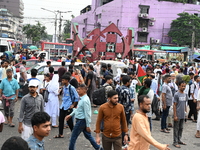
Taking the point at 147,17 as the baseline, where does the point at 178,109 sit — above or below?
below

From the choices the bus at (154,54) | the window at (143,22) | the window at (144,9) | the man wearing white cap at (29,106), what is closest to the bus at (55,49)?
the bus at (154,54)

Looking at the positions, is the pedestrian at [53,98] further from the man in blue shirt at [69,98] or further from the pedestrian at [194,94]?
the pedestrian at [194,94]

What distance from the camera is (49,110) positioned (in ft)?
23.9

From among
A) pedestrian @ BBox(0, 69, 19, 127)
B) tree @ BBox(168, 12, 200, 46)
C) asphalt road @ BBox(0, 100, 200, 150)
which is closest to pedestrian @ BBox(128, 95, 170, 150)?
asphalt road @ BBox(0, 100, 200, 150)

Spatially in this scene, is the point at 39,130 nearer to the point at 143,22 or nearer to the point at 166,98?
the point at 166,98

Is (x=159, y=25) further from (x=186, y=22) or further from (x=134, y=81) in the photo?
(x=134, y=81)

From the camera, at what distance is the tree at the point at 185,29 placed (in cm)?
4116

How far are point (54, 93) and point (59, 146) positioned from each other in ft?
5.73

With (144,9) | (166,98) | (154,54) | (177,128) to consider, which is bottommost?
(177,128)

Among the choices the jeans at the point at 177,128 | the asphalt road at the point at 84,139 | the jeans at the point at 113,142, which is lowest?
the asphalt road at the point at 84,139

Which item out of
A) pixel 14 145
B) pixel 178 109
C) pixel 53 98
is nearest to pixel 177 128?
pixel 178 109

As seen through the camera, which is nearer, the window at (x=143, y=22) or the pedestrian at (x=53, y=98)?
the pedestrian at (x=53, y=98)

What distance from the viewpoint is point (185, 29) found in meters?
40.9

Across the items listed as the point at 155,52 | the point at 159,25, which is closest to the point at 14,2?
the point at 159,25
